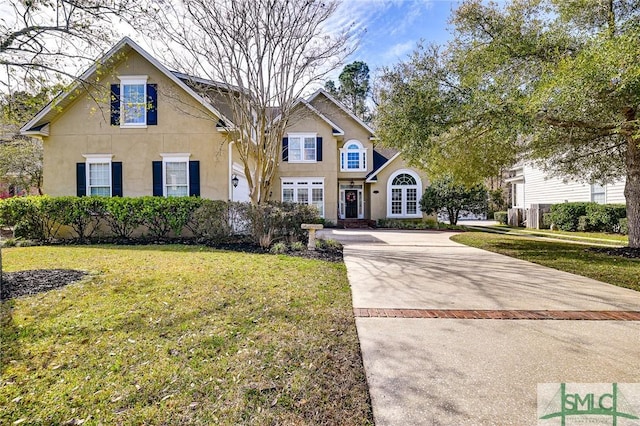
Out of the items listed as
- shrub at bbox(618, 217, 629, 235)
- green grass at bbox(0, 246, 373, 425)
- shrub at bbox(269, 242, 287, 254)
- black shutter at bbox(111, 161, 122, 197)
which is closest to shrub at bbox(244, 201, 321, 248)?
shrub at bbox(269, 242, 287, 254)

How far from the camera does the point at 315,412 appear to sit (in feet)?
7.91

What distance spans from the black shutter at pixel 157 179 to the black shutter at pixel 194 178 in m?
1.18

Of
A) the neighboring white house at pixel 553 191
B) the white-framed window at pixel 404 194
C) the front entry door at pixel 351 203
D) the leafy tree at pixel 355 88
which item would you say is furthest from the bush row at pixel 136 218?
the leafy tree at pixel 355 88

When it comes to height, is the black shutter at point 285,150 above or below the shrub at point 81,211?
above

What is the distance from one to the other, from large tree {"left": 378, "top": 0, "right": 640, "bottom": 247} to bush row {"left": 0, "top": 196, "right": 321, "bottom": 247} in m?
4.76

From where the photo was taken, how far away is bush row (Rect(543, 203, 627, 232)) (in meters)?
15.7

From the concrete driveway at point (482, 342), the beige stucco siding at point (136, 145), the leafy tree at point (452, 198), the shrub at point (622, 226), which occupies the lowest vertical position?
the concrete driveway at point (482, 342)

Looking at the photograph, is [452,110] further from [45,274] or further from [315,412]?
[45,274]

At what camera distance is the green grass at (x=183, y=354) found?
96.0 inches

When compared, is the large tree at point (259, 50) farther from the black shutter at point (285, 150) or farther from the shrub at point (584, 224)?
the shrub at point (584, 224)

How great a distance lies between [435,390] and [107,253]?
9.07 metres

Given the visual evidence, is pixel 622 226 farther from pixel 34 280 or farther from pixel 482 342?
pixel 34 280

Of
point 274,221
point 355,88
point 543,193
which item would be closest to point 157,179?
point 274,221

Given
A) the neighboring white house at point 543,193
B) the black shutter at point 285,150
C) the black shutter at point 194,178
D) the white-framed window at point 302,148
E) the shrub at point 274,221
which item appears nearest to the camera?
the shrub at point 274,221
